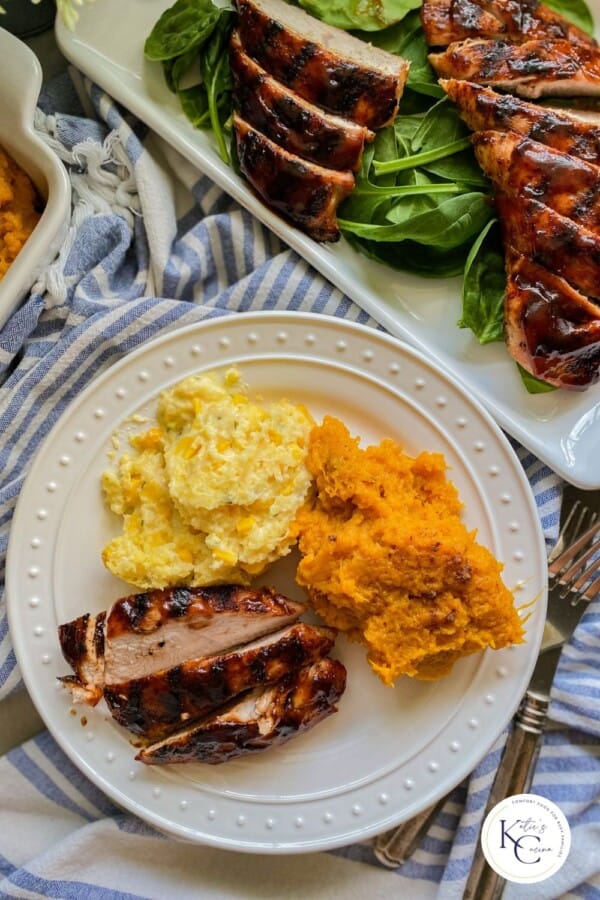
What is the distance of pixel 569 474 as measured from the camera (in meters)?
2.97

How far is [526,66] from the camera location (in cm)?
299

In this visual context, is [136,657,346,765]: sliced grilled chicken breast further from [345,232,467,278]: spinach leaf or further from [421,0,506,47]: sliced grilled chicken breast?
[421,0,506,47]: sliced grilled chicken breast

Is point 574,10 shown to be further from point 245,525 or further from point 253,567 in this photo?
point 253,567

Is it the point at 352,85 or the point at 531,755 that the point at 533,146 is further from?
the point at 531,755

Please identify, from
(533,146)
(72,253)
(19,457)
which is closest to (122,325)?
(72,253)

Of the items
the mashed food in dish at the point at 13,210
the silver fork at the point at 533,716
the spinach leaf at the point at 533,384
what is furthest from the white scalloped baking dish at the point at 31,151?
the silver fork at the point at 533,716

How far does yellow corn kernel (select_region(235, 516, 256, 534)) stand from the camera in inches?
→ 108

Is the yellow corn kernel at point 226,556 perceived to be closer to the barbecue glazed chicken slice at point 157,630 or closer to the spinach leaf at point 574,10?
the barbecue glazed chicken slice at point 157,630

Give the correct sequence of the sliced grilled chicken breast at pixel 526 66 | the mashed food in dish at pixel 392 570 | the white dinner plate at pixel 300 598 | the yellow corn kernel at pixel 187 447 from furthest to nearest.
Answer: the sliced grilled chicken breast at pixel 526 66 < the white dinner plate at pixel 300 598 < the yellow corn kernel at pixel 187 447 < the mashed food in dish at pixel 392 570

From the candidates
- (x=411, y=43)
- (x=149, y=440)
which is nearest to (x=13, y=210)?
(x=149, y=440)

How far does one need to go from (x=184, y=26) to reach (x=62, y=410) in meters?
1.52

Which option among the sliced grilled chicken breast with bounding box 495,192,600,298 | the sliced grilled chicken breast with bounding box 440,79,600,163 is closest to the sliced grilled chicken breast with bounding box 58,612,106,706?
the sliced grilled chicken breast with bounding box 495,192,600,298

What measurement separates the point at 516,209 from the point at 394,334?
0.62 meters

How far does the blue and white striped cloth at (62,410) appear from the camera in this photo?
10.1 feet
